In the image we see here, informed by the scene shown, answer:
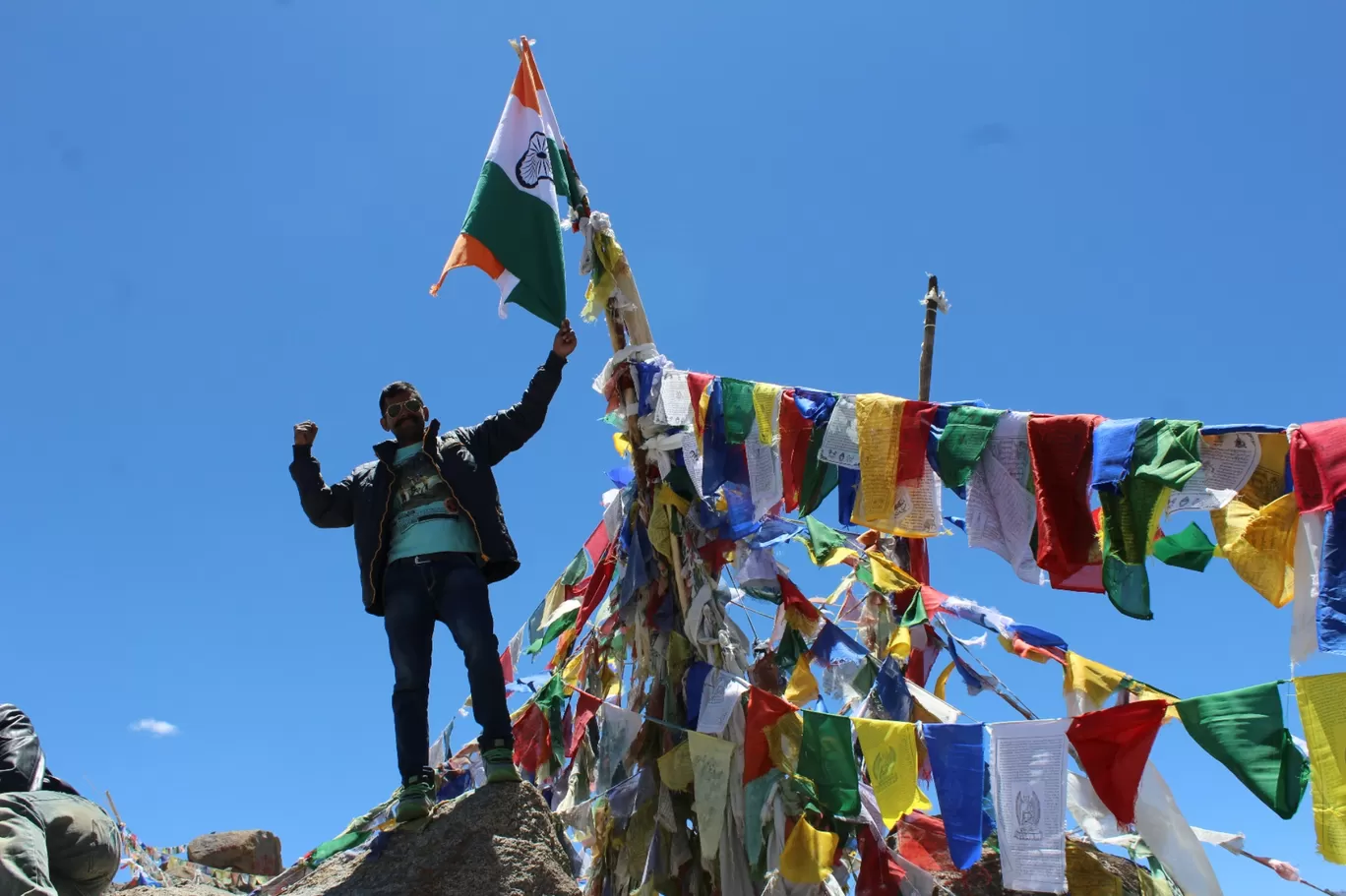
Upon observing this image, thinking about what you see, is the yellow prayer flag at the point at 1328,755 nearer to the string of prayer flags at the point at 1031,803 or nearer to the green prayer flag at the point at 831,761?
the string of prayer flags at the point at 1031,803

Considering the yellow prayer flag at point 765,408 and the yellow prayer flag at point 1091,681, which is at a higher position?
the yellow prayer flag at point 765,408

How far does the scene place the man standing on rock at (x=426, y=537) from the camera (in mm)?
5078

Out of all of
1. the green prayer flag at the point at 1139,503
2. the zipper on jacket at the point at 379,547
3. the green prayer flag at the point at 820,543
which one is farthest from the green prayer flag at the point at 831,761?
the zipper on jacket at the point at 379,547

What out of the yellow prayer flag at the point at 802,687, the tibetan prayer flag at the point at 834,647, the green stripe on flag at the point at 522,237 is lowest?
the yellow prayer flag at the point at 802,687

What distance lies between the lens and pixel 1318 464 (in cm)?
462

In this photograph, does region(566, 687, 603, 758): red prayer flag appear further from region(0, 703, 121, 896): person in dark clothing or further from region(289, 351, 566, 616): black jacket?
region(0, 703, 121, 896): person in dark clothing

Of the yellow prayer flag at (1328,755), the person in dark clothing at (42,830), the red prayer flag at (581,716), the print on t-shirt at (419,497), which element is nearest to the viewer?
the person in dark clothing at (42,830)

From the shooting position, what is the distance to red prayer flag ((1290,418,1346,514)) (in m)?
4.55

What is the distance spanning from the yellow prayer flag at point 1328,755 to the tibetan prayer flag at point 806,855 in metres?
2.13

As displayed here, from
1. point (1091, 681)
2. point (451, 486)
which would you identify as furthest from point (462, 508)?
point (1091, 681)

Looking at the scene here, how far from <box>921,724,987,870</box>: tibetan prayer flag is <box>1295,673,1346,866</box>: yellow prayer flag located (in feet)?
4.85

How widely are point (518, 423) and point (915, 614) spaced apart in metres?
3.28

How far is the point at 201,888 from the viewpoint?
5.74 meters

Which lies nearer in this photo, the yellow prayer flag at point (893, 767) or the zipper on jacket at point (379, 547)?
the zipper on jacket at point (379, 547)
